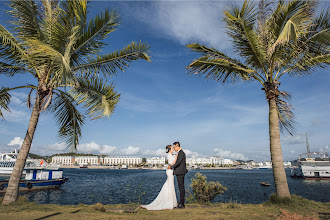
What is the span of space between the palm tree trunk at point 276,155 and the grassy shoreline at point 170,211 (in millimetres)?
502

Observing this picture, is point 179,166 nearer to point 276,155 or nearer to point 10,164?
point 276,155

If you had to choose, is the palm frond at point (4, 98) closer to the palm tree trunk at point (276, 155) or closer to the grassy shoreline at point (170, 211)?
the grassy shoreline at point (170, 211)

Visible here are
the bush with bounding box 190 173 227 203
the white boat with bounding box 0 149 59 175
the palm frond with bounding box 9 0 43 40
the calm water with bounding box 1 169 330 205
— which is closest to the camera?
the palm frond with bounding box 9 0 43 40

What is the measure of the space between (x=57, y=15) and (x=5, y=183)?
32.1 meters

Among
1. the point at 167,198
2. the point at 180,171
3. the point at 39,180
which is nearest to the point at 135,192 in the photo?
the point at 167,198

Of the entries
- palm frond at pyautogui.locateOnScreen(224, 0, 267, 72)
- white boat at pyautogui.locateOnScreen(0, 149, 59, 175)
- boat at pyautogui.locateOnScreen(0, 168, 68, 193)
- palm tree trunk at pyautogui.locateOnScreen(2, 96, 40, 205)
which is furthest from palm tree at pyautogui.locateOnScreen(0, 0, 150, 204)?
white boat at pyautogui.locateOnScreen(0, 149, 59, 175)

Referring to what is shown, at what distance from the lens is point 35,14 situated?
8203mm

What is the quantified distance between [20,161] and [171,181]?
6048 mm

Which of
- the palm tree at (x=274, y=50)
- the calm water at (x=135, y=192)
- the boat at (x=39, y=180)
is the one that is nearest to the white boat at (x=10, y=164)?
the calm water at (x=135, y=192)

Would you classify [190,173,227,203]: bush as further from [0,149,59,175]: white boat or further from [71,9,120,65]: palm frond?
[0,149,59,175]: white boat

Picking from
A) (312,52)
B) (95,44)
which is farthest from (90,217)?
(312,52)

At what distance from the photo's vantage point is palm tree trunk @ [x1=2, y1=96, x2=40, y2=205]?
8117 millimetres

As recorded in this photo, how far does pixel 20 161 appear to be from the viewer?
837 centimetres

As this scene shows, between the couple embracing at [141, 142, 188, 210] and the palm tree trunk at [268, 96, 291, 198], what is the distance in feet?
12.8
